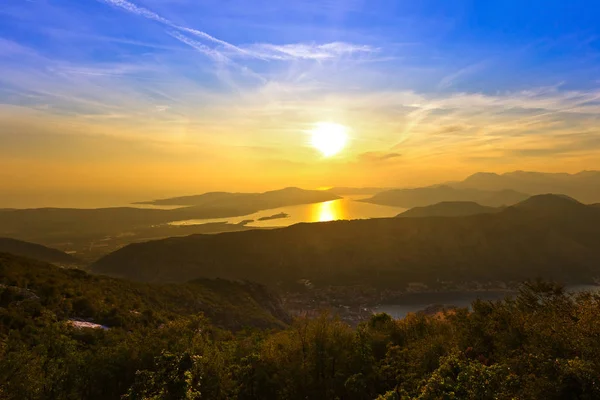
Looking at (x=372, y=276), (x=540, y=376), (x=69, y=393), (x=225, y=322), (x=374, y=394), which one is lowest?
(x=372, y=276)

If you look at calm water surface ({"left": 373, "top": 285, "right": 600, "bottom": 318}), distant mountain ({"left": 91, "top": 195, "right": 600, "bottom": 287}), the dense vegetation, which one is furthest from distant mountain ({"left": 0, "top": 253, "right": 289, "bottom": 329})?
distant mountain ({"left": 91, "top": 195, "right": 600, "bottom": 287})

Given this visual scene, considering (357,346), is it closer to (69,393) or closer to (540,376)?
(540,376)

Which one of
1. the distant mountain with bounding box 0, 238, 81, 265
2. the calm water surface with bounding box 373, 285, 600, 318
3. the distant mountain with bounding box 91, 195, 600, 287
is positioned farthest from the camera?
the distant mountain with bounding box 91, 195, 600, 287

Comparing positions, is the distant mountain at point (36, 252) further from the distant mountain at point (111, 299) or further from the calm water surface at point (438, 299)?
the calm water surface at point (438, 299)

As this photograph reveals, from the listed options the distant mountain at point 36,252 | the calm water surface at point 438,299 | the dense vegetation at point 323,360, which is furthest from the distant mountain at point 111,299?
the distant mountain at point 36,252

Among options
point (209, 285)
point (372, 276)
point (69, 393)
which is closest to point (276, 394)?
point (69, 393)

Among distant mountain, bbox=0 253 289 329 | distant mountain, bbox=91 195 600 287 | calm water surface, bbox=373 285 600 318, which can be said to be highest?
distant mountain, bbox=0 253 289 329

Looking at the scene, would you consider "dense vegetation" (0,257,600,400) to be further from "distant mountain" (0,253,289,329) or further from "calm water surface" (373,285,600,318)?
"calm water surface" (373,285,600,318)
